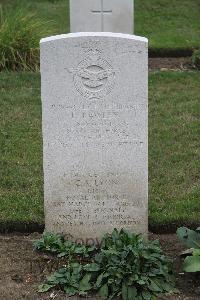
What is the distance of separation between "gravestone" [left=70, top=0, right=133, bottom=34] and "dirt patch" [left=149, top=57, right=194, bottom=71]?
2.30 feet

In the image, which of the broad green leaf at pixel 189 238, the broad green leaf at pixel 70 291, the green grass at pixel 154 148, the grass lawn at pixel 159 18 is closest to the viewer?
the broad green leaf at pixel 70 291

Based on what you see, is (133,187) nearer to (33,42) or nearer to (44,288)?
(44,288)

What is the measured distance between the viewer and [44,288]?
4691 mm

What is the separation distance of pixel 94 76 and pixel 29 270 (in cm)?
138

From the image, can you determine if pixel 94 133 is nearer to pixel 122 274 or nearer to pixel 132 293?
pixel 122 274

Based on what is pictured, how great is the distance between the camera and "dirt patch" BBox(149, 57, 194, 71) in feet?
35.7

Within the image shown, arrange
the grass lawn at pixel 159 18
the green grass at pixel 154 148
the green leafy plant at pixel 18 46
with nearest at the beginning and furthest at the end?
the green grass at pixel 154 148
the green leafy plant at pixel 18 46
the grass lawn at pixel 159 18

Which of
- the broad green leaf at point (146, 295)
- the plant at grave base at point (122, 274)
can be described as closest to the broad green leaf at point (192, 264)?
the plant at grave base at point (122, 274)

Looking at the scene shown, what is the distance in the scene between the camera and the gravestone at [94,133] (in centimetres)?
490

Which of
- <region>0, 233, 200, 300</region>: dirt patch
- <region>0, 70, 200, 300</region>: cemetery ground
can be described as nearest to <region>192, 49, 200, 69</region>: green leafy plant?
<region>0, 70, 200, 300</region>: cemetery ground

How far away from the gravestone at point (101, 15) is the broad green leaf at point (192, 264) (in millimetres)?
6722

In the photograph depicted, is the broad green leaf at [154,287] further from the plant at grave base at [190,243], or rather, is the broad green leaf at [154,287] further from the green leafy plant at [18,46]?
the green leafy plant at [18,46]

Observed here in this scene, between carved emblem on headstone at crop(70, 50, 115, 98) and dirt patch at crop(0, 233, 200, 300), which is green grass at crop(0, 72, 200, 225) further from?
carved emblem on headstone at crop(70, 50, 115, 98)

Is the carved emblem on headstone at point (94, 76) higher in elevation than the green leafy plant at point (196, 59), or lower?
higher
